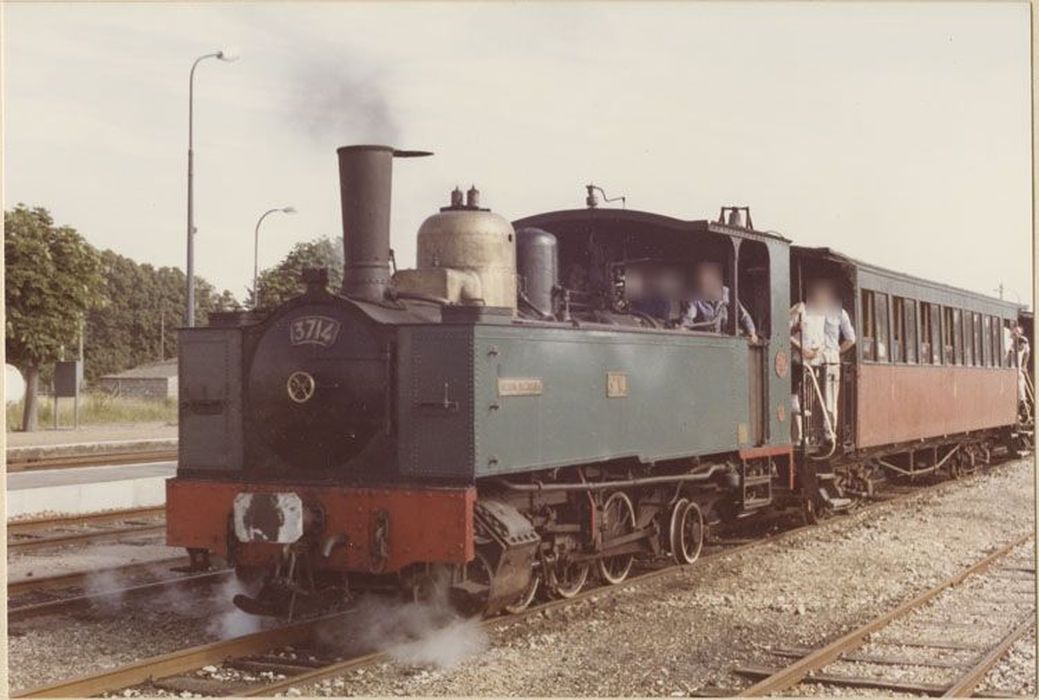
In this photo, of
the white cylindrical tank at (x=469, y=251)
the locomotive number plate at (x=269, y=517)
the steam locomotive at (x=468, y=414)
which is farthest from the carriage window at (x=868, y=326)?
the locomotive number plate at (x=269, y=517)

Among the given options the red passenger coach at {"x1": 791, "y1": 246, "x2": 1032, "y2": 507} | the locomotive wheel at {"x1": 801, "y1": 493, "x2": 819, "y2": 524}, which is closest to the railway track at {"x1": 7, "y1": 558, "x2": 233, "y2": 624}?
the locomotive wheel at {"x1": 801, "y1": 493, "x2": 819, "y2": 524}

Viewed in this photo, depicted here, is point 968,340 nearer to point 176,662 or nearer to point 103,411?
point 176,662

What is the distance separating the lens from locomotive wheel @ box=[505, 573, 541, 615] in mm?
7656

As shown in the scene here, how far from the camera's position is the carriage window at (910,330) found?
14.2m

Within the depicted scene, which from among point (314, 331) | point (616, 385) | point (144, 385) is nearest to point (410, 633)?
point (314, 331)

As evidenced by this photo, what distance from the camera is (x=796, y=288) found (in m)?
12.3

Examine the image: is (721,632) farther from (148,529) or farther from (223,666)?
(148,529)

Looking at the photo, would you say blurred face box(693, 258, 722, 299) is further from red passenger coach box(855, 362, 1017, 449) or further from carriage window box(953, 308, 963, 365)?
carriage window box(953, 308, 963, 365)

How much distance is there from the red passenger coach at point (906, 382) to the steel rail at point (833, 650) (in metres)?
3.00

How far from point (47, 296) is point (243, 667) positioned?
11298mm

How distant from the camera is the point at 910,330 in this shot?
562 inches

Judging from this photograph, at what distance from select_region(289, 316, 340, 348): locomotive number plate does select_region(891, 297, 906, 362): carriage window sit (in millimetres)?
8388

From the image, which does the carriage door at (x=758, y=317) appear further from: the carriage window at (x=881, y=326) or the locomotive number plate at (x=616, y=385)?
the carriage window at (x=881, y=326)

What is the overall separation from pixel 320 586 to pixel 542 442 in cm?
160
